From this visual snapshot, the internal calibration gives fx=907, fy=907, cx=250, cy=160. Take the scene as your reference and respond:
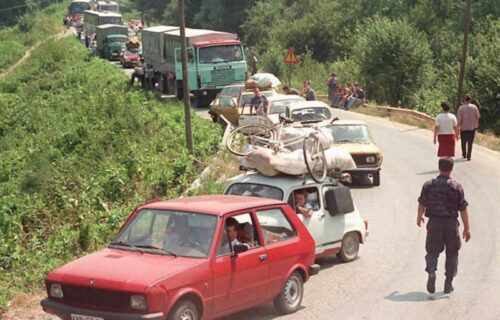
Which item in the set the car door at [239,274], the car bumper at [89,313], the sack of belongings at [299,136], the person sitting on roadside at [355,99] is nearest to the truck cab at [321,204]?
the sack of belongings at [299,136]

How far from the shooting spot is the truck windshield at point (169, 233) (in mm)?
9797

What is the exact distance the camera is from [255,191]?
13.3m

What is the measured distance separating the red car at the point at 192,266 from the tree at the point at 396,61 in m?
39.0

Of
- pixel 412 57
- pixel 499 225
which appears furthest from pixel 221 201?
pixel 412 57

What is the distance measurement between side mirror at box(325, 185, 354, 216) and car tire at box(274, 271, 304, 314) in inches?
101

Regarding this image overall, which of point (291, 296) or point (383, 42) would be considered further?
point (383, 42)

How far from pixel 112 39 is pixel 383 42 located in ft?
104

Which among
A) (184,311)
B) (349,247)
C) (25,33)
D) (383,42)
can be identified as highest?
(383,42)

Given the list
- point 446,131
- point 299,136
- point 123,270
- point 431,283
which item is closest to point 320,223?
point 431,283

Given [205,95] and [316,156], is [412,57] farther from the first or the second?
[316,156]

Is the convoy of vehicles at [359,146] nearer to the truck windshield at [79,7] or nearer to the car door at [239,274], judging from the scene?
the car door at [239,274]

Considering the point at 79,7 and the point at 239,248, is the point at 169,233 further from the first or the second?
the point at 79,7

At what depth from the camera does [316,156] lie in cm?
1426

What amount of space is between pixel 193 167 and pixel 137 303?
1372cm
